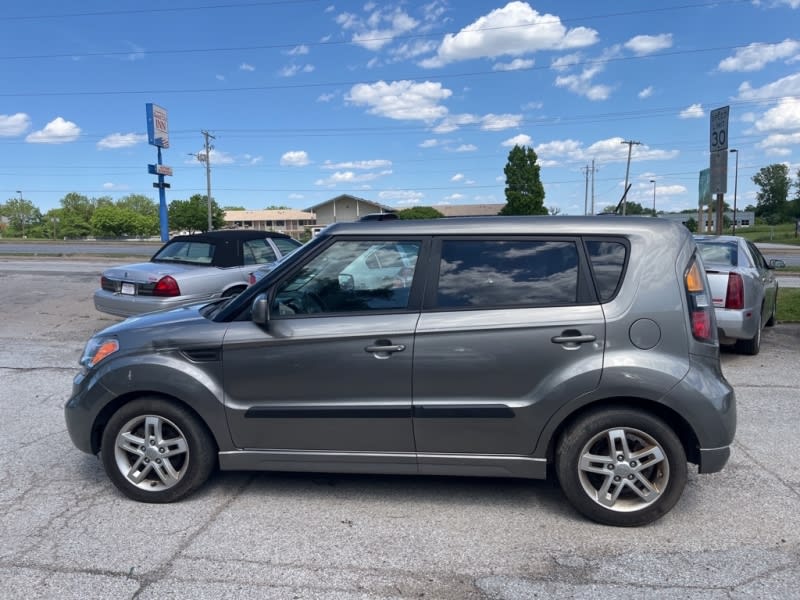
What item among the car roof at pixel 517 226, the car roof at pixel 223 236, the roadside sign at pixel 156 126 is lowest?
the car roof at pixel 517 226

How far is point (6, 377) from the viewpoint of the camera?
689cm

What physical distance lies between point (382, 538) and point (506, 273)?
1.67 meters

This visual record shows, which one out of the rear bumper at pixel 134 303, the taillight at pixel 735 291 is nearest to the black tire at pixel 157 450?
the rear bumper at pixel 134 303

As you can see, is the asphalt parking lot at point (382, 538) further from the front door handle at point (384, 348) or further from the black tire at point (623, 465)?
the front door handle at point (384, 348)

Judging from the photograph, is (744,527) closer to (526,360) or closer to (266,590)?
(526,360)

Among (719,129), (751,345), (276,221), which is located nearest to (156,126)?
(719,129)

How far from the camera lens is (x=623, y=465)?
3.32 meters

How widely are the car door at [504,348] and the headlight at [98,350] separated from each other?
197cm

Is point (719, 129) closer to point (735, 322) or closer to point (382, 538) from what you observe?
point (735, 322)

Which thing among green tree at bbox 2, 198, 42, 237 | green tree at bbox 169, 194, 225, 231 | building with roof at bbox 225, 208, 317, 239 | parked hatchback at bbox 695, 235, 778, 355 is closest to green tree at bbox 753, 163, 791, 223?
building with roof at bbox 225, 208, 317, 239

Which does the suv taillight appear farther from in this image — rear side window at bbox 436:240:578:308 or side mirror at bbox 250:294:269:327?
side mirror at bbox 250:294:269:327

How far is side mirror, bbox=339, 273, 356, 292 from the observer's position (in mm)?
3623

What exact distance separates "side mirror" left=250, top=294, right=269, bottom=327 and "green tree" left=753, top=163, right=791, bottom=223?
126 m

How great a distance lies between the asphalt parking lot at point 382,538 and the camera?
111 inches
